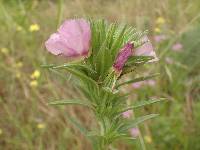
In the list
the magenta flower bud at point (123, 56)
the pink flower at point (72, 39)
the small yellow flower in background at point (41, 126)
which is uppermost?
the small yellow flower in background at point (41, 126)

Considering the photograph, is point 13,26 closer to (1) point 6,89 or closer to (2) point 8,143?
(1) point 6,89

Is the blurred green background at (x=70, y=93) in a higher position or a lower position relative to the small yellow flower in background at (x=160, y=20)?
lower

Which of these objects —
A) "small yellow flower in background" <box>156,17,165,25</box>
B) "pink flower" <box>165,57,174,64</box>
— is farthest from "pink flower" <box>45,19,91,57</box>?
"small yellow flower in background" <box>156,17,165,25</box>

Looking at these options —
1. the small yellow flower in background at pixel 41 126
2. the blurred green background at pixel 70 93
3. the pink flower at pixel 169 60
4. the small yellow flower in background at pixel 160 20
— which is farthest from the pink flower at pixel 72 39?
the small yellow flower in background at pixel 160 20

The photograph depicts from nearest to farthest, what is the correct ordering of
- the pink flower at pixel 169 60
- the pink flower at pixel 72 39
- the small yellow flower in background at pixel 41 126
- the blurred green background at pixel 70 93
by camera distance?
the pink flower at pixel 72 39 → the blurred green background at pixel 70 93 → the small yellow flower in background at pixel 41 126 → the pink flower at pixel 169 60

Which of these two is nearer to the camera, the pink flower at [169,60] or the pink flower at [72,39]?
the pink flower at [72,39]

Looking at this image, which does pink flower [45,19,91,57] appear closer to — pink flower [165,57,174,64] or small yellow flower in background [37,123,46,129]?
small yellow flower in background [37,123,46,129]

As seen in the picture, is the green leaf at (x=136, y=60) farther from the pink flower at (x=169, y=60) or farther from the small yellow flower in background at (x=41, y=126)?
the pink flower at (x=169, y=60)
